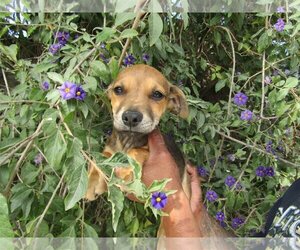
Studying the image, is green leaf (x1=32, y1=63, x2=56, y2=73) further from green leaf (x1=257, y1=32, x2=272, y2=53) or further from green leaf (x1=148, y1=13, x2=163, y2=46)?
green leaf (x1=257, y1=32, x2=272, y2=53)

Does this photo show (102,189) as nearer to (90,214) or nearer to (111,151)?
(111,151)

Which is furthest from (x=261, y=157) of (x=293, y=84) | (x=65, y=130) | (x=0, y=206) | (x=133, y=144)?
(x=0, y=206)

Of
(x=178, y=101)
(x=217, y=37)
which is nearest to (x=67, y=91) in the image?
(x=178, y=101)

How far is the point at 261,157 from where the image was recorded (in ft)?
9.53

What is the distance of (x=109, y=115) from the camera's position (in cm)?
235

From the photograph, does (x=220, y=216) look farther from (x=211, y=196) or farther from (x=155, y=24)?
(x=155, y=24)

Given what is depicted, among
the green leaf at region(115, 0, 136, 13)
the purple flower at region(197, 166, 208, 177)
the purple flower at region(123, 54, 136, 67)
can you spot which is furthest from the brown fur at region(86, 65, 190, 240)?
the purple flower at region(197, 166, 208, 177)

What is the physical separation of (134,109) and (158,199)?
0.74 m

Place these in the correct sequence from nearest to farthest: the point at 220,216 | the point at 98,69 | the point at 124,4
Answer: the point at 124,4 < the point at 98,69 < the point at 220,216

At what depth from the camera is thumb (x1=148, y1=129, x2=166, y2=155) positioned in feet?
6.84

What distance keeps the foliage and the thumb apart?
243 mm

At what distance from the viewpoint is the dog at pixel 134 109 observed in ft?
6.54

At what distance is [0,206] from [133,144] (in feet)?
3.58

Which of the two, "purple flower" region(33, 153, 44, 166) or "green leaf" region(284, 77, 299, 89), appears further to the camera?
"green leaf" region(284, 77, 299, 89)
